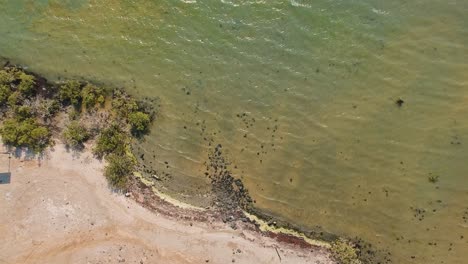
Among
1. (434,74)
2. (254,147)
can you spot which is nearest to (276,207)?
(254,147)

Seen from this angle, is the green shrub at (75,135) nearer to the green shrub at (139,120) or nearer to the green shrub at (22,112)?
the green shrub at (22,112)

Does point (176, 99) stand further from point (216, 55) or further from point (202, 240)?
point (202, 240)

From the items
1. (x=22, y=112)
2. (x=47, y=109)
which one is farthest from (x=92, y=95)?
(x=22, y=112)

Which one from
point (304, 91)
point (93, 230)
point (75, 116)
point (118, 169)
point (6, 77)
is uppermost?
point (304, 91)

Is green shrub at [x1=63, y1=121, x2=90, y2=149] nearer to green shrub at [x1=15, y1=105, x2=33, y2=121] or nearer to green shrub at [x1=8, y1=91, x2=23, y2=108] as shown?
green shrub at [x1=15, y1=105, x2=33, y2=121]

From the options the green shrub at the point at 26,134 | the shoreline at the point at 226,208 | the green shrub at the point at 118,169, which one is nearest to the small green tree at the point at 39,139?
the green shrub at the point at 26,134

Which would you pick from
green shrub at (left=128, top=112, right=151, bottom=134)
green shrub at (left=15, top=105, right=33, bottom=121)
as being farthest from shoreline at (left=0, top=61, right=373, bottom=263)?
green shrub at (left=15, top=105, right=33, bottom=121)

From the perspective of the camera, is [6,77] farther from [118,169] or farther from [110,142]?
[118,169]
